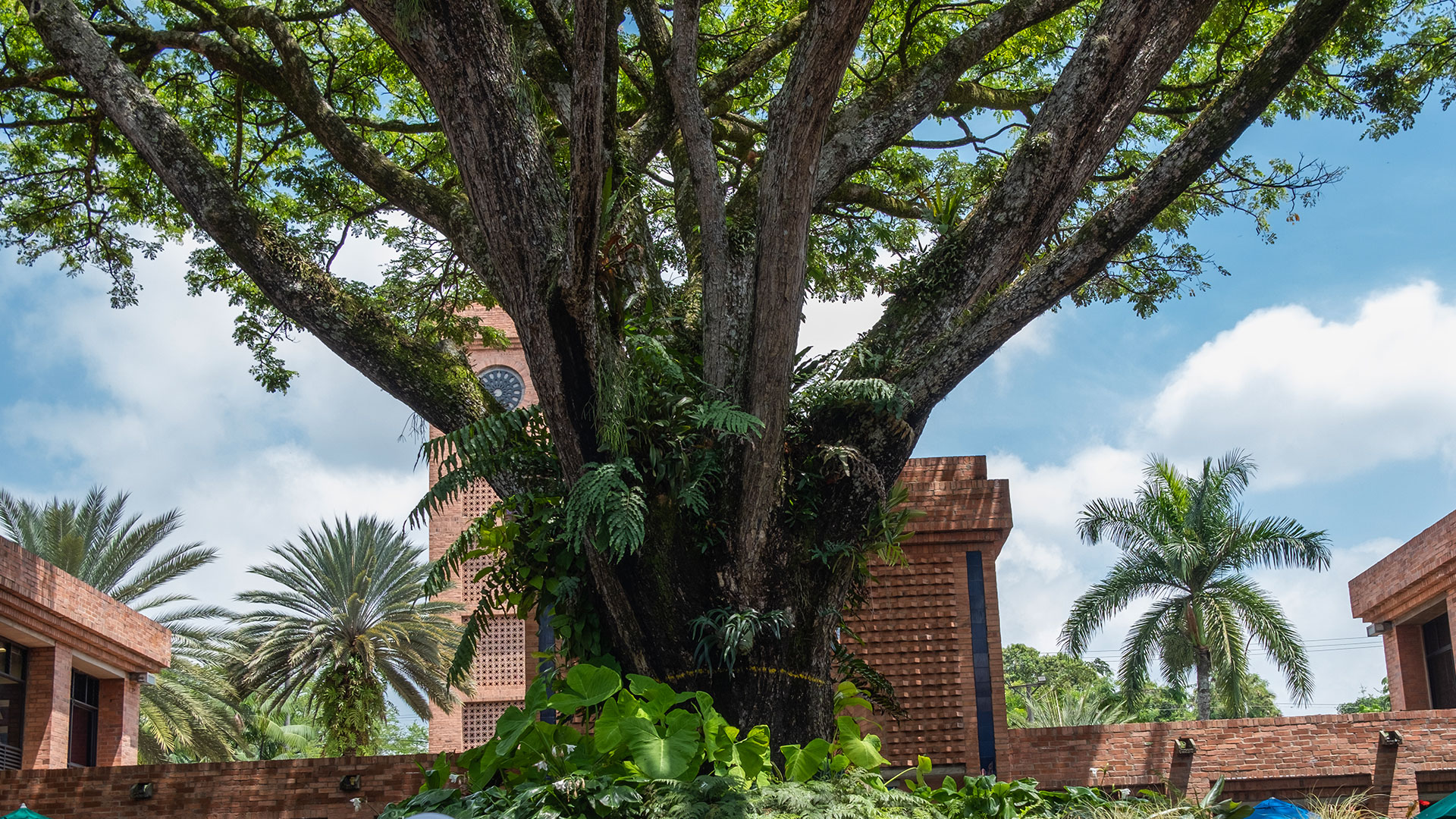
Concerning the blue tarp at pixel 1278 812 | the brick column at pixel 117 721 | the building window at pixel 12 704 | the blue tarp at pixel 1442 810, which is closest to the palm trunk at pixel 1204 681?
the blue tarp at pixel 1278 812

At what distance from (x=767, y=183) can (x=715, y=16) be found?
713 centimetres

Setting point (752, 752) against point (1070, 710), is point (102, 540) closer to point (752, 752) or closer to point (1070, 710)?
point (752, 752)

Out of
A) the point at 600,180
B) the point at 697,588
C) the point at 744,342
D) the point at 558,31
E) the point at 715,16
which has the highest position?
the point at 715,16

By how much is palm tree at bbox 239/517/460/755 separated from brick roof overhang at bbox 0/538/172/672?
13.0ft

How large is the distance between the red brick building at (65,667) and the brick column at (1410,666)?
1735 centimetres

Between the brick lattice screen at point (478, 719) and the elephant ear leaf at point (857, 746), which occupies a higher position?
the elephant ear leaf at point (857, 746)

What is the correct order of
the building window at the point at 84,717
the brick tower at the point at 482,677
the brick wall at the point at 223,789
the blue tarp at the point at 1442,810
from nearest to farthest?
the blue tarp at the point at 1442,810 → the brick wall at the point at 223,789 → the building window at the point at 84,717 → the brick tower at the point at 482,677

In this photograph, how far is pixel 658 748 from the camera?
225 inches

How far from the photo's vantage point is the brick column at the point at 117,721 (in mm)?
16609

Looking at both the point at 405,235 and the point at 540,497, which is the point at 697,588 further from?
the point at 405,235

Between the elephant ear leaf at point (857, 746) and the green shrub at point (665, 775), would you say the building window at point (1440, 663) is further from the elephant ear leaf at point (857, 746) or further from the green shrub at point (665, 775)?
the elephant ear leaf at point (857, 746)

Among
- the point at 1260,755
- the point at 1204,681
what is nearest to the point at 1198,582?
the point at 1204,681

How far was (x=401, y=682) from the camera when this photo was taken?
2259 cm

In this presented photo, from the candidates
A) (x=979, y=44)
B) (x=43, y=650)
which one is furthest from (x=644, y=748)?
(x=43, y=650)
